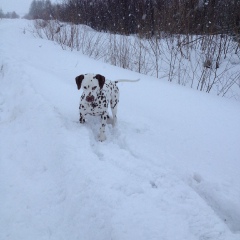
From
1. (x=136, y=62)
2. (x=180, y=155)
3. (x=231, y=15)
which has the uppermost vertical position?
(x=231, y=15)

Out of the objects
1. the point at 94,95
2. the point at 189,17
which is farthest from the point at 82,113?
the point at 189,17

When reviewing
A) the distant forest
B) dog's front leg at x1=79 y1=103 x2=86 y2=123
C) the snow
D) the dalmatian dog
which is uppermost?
the distant forest

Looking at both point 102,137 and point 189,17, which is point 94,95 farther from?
point 189,17

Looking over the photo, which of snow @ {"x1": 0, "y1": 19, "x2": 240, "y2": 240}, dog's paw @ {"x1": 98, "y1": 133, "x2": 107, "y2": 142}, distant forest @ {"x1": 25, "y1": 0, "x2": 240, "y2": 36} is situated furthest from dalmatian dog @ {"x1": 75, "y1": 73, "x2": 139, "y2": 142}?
distant forest @ {"x1": 25, "y1": 0, "x2": 240, "y2": 36}

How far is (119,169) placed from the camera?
8.66 feet

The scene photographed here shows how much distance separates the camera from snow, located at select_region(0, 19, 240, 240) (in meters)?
1.99

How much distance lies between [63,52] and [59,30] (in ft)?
8.20

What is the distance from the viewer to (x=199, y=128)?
160 inches

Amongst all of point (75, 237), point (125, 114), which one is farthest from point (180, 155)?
point (75, 237)

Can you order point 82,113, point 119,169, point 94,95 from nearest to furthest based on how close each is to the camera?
1. point 119,169
2. point 94,95
3. point 82,113

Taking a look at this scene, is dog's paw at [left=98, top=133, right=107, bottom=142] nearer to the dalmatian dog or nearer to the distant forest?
the dalmatian dog

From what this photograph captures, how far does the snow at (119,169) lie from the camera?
78.4 inches

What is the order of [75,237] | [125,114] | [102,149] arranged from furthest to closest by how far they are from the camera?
[125,114] < [102,149] < [75,237]

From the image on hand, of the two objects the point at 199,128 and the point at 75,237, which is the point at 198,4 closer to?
the point at 199,128
